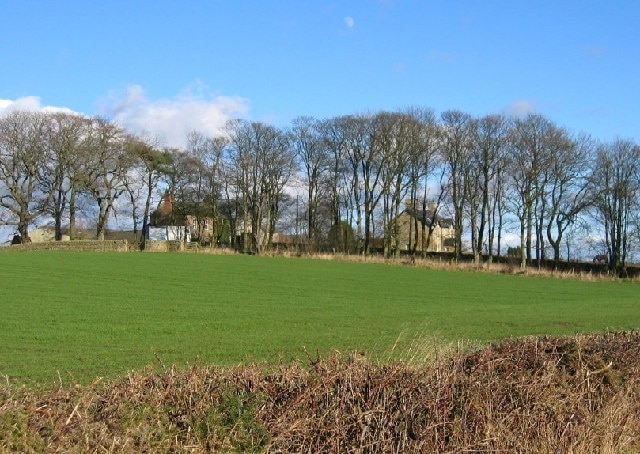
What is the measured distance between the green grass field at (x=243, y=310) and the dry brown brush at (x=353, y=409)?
1659 millimetres

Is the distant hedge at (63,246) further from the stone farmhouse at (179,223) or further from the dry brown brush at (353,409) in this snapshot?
the dry brown brush at (353,409)

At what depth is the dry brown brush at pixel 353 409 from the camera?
4387 millimetres

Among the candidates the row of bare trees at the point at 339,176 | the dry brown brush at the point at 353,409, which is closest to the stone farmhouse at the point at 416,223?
the row of bare trees at the point at 339,176

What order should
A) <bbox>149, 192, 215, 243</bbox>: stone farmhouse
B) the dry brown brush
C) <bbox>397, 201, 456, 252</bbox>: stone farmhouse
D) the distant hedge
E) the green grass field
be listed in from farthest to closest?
<bbox>149, 192, 215, 243</bbox>: stone farmhouse < <bbox>397, 201, 456, 252</bbox>: stone farmhouse < the distant hedge < the green grass field < the dry brown brush

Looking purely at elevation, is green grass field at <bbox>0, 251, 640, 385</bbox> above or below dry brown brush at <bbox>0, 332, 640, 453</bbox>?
below

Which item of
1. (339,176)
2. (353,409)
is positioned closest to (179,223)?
(339,176)

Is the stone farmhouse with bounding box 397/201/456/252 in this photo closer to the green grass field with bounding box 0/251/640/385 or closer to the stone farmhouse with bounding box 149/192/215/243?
the green grass field with bounding box 0/251/640/385

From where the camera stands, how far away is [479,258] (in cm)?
6681

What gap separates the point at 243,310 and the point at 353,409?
65.3ft

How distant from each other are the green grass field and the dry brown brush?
1.66 metres

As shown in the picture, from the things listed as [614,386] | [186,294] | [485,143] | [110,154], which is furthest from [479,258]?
[614,386]

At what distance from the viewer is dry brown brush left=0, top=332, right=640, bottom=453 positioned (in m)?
4.39

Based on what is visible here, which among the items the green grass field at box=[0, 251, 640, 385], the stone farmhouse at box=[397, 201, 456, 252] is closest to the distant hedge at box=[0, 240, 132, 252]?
the green grass field at box=[0, 251, 640, 385]

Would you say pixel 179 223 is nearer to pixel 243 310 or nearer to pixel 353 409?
pixel 243 310
